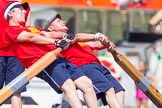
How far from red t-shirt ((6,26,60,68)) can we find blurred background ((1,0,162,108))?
18.2 ft

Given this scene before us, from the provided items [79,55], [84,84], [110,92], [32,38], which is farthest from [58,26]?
[110,92]

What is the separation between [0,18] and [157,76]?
872cm

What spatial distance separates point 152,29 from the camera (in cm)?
2117

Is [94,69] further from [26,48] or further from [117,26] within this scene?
[117,26]

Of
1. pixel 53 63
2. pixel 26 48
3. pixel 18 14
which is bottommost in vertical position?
pixel 53 63

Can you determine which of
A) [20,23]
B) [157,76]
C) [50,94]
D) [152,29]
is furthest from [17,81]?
[152,29]

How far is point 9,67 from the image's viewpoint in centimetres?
829

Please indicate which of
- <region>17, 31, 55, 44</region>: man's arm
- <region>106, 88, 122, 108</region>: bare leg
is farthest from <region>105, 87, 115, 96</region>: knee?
<region>17, 31, 55, 44</region>: man's arm

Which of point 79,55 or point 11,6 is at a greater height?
point 11,6

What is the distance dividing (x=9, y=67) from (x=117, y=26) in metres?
13.2

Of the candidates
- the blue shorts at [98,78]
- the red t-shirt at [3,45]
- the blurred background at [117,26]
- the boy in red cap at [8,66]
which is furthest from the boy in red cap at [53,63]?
the blurred background at [117,26]

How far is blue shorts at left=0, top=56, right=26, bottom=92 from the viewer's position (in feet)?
27.1

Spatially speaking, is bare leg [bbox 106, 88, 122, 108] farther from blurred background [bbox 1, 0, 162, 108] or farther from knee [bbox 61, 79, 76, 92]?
blurred background [bbox 1, 0, 162, 108]

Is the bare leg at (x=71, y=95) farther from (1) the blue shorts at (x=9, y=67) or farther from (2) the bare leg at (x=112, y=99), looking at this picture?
(1) the blue shorts at (x=9, y=67)
